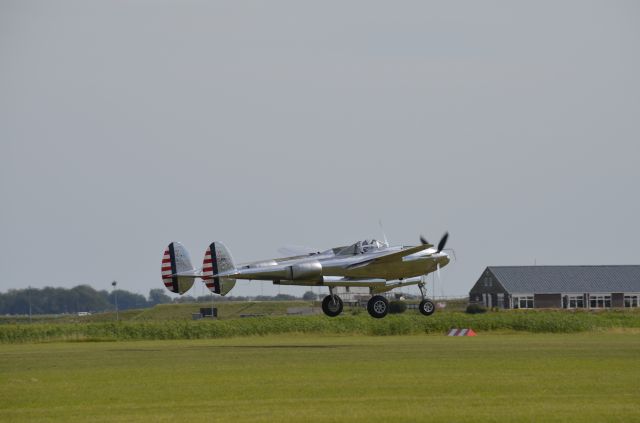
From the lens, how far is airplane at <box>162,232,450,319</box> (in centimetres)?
5438

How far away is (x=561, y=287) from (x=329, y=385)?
340ft

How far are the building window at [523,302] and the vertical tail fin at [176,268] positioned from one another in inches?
3221

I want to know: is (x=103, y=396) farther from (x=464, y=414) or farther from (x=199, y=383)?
(x=464, y=414)

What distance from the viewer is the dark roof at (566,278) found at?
136 metres

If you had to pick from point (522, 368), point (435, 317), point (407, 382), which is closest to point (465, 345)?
point (522, 368)

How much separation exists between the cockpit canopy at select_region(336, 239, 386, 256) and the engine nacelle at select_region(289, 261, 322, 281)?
1.72m

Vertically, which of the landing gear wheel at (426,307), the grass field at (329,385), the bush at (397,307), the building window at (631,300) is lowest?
the grass field at (329,385)

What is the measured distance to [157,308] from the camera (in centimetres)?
15638

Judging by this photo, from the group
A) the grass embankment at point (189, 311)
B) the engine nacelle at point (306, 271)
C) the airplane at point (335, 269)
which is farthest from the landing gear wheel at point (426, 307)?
the grass embankment at point (189, 311)

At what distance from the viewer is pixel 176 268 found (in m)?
57.8

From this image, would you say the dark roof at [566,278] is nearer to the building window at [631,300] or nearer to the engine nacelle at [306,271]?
the building window at [631,300]

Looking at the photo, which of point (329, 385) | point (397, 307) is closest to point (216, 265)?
point (329, 385)

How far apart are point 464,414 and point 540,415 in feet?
6.21

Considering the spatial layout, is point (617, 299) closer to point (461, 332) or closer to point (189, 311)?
point (189, 311)
